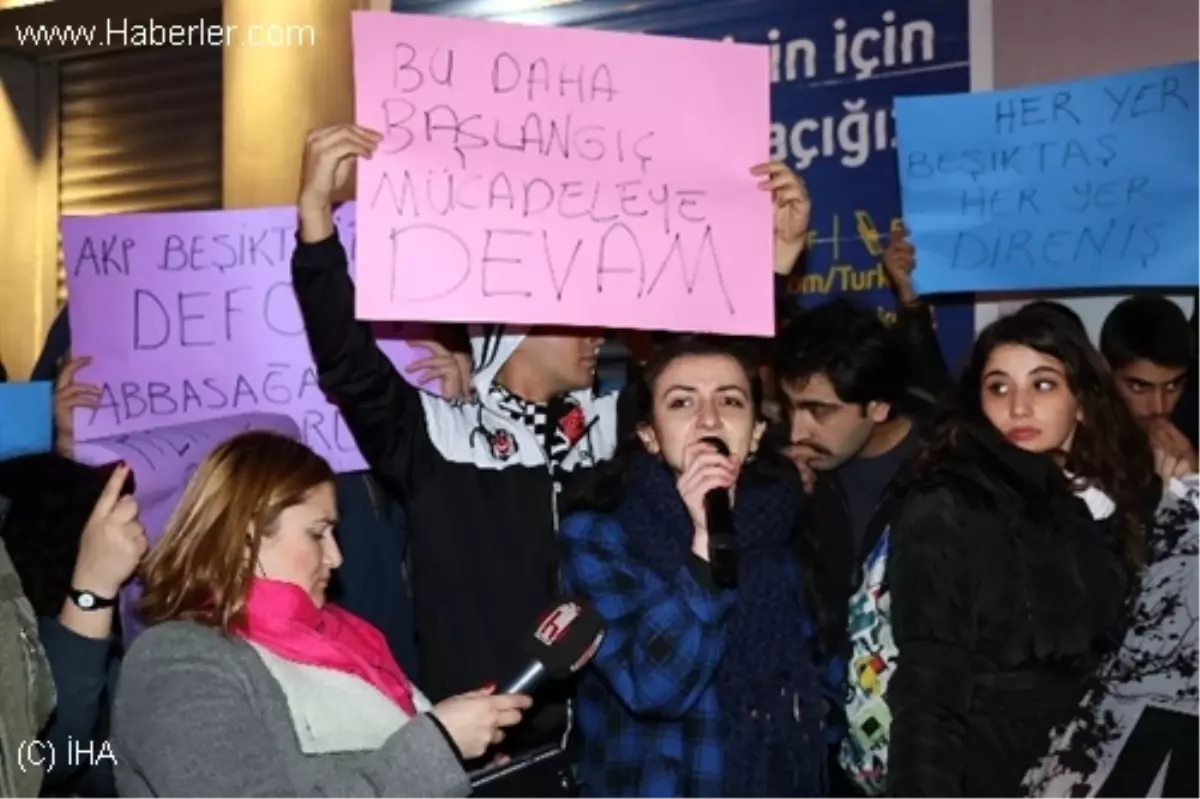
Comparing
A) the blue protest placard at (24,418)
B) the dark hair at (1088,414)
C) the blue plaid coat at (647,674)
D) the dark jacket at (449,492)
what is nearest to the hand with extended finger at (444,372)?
the dark jacket at (449,492)

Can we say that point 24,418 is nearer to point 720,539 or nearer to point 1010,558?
point 720,539

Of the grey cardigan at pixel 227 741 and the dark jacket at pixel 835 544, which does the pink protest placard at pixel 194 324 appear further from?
the grey cardigan at pixel 227 741

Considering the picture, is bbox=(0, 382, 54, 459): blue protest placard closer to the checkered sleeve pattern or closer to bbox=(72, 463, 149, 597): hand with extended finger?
bbox=(72, 463, 149, 597): hand with extended finger

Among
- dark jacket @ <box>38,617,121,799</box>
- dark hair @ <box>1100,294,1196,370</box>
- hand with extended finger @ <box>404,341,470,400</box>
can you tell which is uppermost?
dark hair @ <box>1100,294,1196,370</box>

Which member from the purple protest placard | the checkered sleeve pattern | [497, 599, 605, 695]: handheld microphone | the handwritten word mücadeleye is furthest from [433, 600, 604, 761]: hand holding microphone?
the purple protest placard

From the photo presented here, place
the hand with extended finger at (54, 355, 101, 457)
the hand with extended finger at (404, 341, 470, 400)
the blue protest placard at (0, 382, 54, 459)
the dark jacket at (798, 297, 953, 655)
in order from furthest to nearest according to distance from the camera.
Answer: the hand with extended finger at (404, 341, 470, 400) → the hand with extended finger at (54, 355, 101, 457) → the blue protest placard at (0, 382, 54, 459) → the dark jacket at (798, 297, 953, 655)

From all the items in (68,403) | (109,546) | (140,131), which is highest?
(140,131)

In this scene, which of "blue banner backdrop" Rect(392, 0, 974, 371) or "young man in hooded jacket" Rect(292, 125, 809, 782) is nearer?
"young man in hooded jacket" Rect(292, 125, 809, 782)

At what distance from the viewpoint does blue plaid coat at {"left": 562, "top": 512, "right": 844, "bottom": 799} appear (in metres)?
2.54

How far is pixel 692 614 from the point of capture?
2.55 meters

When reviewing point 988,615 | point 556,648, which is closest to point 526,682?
point 556,648

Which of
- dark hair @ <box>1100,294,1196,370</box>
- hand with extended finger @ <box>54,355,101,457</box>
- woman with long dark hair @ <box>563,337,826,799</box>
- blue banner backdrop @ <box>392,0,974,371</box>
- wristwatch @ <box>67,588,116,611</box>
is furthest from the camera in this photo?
blue banner backdrop @ <box>392,0,974,371</box>

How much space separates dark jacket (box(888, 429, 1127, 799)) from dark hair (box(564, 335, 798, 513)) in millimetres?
314

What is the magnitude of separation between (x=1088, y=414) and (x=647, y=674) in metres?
0.93
